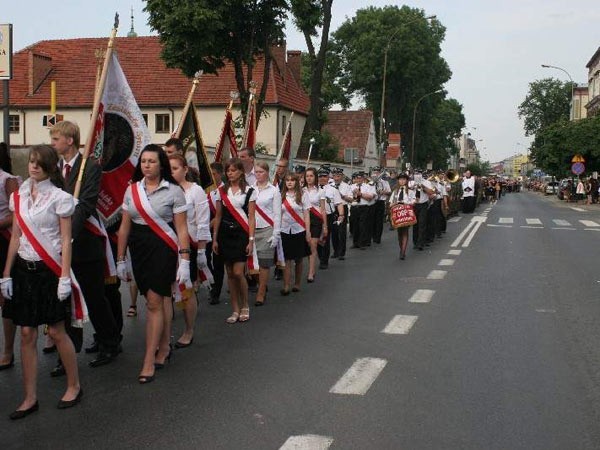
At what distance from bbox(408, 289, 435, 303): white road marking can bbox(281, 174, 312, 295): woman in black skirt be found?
1.50 metres

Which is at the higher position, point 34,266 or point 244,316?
point 34,266

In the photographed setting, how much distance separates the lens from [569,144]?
50.2 metres

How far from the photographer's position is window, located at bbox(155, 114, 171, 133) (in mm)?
46688

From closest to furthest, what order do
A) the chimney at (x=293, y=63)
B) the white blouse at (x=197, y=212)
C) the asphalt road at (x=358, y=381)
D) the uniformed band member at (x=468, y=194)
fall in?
the asphalt road at (x=358, y=381), the white blouse at (x=197, y=212), the uniformed band member at (x=468, y=194), the chimney at (x=293, y=63)

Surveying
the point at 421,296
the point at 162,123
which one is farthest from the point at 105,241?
the point at 162,123

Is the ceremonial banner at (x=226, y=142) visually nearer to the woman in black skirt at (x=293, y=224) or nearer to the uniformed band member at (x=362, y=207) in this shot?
the woman in black skirt at (x=293, y=224)

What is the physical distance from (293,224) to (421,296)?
1.82 metres

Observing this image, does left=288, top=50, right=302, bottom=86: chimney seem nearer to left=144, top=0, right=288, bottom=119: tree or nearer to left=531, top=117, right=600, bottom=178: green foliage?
left=531, top=117, right=600, bottom=178: green foliage

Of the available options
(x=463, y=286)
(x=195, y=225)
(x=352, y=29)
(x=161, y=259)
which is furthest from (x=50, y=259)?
(x=352, y=29)

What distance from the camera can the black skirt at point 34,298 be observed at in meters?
4.96

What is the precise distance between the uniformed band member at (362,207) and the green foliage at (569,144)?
3664 centimetres

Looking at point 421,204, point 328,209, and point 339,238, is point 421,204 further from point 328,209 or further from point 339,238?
point 328,209

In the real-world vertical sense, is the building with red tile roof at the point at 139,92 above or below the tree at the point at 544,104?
below

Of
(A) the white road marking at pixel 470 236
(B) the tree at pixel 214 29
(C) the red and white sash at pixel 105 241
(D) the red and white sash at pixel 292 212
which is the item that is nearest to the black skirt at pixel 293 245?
(D) the red and white sash at pixel 292 212
